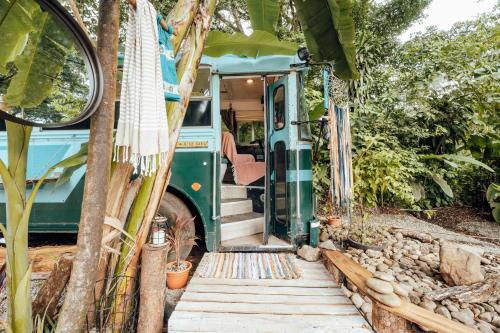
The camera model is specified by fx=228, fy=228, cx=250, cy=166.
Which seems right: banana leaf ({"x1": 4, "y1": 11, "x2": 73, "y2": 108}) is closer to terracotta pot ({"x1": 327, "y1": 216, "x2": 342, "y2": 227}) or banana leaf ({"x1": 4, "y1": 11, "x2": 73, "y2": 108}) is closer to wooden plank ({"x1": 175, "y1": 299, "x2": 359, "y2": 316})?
wooden plank ({"x1": 175, "y1": 299, "x2": 359, "y2": 316})

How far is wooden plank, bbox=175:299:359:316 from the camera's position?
1.96 metres

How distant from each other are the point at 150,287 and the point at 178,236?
87 centimetres

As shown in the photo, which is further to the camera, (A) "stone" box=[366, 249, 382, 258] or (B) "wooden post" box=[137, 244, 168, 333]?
Answer: (A) "stone" box=[366, 249, 382, 258]

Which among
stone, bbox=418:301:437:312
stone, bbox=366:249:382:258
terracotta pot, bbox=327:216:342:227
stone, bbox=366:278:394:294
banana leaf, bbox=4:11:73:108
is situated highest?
banana leaf, bbox=4:11:73:108

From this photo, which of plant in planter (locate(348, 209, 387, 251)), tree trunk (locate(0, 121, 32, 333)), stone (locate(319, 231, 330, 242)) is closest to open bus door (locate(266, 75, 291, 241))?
stone (locate(319, 231, 330, 242))

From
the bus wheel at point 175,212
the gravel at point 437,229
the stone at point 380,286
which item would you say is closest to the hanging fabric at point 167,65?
the bus wheel at point 175,212

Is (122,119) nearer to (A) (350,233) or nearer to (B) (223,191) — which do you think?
(B) (223,191)

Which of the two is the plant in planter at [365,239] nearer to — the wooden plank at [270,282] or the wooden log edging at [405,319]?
the wooden plank at [270,282]

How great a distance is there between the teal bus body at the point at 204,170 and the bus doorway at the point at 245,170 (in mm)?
232

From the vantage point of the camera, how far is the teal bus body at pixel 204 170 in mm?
2957

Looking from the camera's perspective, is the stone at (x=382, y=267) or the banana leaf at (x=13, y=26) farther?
the stone at (x=382, y=267)

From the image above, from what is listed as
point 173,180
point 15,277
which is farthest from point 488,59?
point 15,277

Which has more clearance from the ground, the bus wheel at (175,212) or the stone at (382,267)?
the bus wheel at (175,212)

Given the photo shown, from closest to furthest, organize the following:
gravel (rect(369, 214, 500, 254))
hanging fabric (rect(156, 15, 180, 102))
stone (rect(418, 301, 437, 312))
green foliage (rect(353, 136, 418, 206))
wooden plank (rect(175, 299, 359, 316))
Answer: hanging fabric (rect(156, 15, 180, 102)) < wooden plank (rect(175, 299, 359, 316)) < stone (rect(418, 301, 437, 312)) < gravel (rect(369, 214, 500, 254)) < green foliage (rect(353, 136, 418, 206))
